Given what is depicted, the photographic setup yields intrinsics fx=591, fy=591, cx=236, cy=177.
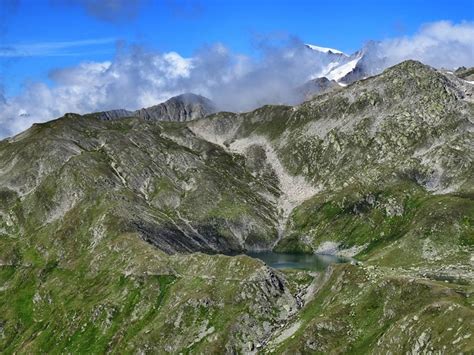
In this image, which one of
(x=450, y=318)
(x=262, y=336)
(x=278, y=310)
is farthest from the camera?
(x=278, y=310)

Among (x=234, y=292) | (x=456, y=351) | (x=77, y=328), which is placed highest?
(x=77, y=328)

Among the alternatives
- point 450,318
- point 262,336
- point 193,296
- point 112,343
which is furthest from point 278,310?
point 450,318

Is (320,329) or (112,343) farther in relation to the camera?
(112,343)

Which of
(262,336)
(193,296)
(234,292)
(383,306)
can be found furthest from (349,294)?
(193,296)

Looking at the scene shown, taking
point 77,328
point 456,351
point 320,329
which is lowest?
point 456,351

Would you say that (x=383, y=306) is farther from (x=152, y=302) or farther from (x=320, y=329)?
(x=152, y=302)

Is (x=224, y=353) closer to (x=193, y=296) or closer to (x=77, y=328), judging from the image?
(x=193, y=296)

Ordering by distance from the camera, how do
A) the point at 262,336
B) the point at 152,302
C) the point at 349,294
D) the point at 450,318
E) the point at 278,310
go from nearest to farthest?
the point at 450,318 < the point at 349,294 < the point at 262,336 < the point at 278,310 < the point at 152,302

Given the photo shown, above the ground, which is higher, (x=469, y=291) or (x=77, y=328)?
(x=77, y=328)

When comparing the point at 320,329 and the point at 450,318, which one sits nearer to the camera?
the point at 450,318
